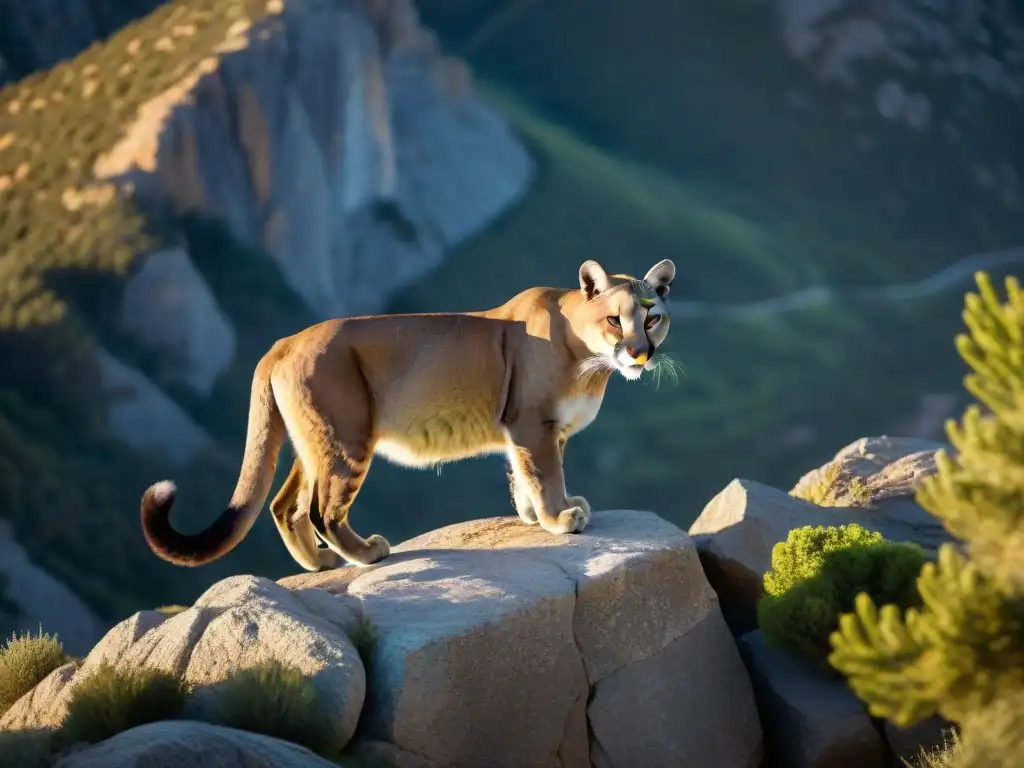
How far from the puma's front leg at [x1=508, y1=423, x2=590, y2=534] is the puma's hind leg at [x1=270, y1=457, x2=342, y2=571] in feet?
4.70

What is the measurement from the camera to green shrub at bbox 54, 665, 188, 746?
7180mm

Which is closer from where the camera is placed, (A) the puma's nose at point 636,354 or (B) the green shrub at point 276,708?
(B) the green shrub at point 276,708

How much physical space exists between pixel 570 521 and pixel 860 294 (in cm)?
2938

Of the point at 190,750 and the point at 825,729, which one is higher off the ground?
the point at 190,750

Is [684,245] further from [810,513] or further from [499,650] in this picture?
[499,650]

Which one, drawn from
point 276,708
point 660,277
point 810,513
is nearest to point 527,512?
point 660,277

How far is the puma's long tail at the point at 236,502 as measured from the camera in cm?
791

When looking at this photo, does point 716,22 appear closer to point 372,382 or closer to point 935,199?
point 935,199

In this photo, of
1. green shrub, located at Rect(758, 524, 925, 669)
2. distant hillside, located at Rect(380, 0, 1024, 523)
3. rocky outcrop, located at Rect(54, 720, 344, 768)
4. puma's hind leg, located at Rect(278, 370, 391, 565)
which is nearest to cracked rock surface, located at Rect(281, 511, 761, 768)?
green shrub, located at Rect(758, 524, 925, 669)

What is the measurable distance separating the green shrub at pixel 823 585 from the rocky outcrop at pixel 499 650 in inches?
16.8

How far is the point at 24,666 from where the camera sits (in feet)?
29.5

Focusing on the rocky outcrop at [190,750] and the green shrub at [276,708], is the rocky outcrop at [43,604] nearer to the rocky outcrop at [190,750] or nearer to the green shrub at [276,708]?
the green shrub at [276,708]

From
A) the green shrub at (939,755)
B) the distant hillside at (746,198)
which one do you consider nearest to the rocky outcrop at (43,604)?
the distant hillside at (746,198)

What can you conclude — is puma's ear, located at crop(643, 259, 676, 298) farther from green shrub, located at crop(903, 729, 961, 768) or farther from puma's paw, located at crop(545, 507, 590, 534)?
green shrub, located at crop(903, 729, 961, 768)
